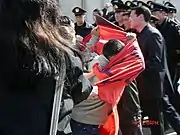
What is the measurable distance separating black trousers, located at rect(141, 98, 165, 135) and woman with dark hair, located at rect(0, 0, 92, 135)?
387 cm

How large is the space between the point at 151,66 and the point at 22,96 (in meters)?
3.88

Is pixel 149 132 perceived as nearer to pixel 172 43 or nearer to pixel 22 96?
pixel 172 43

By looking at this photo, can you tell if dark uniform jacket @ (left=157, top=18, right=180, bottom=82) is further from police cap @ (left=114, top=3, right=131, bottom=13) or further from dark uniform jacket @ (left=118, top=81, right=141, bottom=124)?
dark uniform jacket @ (left=118, top=81, right=141, bottom=124)

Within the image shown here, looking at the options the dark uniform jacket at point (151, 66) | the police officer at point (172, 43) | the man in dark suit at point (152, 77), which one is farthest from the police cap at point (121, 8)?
the dark uniform jacket at point (151, 66)

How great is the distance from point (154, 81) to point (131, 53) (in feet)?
5.54

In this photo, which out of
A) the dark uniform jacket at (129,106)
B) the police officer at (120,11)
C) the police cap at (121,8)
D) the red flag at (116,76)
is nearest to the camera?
the red flag at (116,76)

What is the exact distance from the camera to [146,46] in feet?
17.8

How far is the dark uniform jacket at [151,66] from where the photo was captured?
17.7 feet

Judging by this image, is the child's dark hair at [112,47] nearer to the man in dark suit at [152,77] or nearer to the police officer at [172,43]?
the man in dark suit at [152,77]

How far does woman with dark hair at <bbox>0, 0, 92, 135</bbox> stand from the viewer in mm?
1622

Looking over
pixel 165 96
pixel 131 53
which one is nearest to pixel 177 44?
pixel 165 96

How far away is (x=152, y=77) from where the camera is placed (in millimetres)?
5484

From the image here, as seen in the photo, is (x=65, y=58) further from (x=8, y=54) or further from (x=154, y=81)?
(x=154, y=81)

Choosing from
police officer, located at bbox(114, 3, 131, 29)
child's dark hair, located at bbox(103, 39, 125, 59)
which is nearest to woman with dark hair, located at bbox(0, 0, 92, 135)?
child's dark hair, located at bbox(103, 39, 125, 59)
